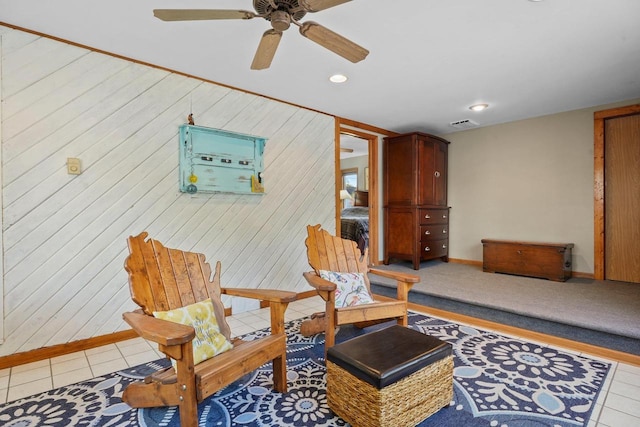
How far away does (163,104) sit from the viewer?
3.03m

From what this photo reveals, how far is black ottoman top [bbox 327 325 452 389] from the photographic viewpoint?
5.12ft

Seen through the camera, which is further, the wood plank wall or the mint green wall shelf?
the mint green wall shelf

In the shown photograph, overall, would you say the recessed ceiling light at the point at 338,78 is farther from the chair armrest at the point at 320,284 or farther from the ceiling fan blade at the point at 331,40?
the chair armrest at the point at 320,284

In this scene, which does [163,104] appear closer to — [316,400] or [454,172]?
[316,400]

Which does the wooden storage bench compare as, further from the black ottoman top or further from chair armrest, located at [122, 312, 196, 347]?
chair armrest, located at [122, 312, 196, 347]

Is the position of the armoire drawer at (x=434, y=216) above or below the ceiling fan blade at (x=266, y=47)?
below

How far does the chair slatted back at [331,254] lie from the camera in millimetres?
2920

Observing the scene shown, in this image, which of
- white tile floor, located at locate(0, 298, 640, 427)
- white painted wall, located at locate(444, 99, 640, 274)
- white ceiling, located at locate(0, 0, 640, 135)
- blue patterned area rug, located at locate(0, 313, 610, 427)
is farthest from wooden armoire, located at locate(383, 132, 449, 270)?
white tile floor, located at locate(0, 298, 640, 427)

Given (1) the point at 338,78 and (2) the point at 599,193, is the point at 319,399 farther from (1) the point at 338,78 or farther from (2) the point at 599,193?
(2) the point at 599,193

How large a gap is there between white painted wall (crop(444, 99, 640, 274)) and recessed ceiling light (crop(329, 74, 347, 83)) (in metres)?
2.97

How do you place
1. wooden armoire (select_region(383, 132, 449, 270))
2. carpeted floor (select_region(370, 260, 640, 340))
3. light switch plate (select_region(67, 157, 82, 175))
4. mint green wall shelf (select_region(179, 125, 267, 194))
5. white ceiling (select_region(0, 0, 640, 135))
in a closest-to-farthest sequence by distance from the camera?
1. white ceiling (select_region(0, 0, 640, 135))
2. light switch plate (select_region(67, 157, 82, 175))
3. carpeted floor (select_region(370, 260, 640, 340))
4. mint green wall shelf (select_region(179, 125, 267, 194))
5. wooden armoire (select_region(383, 132, 449, 270))

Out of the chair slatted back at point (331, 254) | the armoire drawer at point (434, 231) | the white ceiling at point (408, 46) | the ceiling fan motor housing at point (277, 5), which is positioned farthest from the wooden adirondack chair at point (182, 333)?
the armoire drawer at point (434, 231)

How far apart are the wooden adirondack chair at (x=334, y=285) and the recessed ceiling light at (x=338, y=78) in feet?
4.88

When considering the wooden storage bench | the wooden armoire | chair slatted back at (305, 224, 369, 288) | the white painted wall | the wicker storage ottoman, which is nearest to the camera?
the wicker storage ottoman
